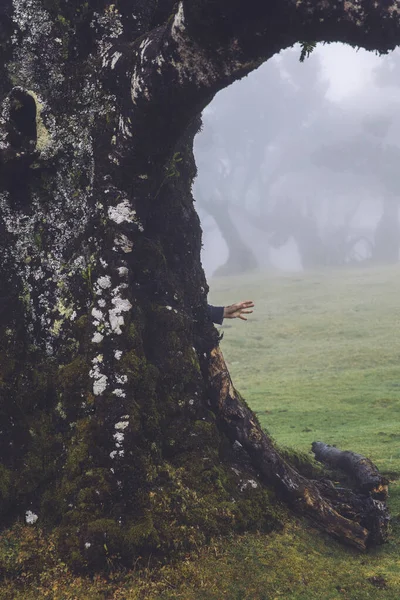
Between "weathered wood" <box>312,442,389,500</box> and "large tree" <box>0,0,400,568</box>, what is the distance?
4.56ft

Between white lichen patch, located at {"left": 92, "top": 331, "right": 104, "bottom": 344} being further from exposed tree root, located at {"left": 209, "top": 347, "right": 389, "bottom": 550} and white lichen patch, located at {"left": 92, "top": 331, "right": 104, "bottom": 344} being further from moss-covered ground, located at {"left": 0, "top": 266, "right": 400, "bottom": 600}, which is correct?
moss-covered ground, located at {"left": 0, "top": 266, "right": 400, "bottom": 600}

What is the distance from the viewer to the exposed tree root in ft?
22.7

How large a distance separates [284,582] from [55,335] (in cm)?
394

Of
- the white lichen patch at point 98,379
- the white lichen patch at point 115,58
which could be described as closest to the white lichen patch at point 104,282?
the white lichen patch at point 98,379

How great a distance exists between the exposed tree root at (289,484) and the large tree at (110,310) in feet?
0.06

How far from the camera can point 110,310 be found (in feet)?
20.7

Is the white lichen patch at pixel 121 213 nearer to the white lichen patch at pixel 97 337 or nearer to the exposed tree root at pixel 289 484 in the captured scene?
the white lichen patch at pixel 97 337

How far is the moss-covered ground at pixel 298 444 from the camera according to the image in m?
5.27

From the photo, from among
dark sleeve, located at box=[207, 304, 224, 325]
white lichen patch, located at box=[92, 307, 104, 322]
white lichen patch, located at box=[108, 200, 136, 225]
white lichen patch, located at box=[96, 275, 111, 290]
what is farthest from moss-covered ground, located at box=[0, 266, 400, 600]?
white lichen patch, located at box=[108, 200, 136, 225]

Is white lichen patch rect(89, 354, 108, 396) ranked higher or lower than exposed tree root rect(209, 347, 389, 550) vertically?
higher

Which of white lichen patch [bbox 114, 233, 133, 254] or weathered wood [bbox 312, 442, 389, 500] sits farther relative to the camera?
weathered wood [bbox 312, 442, 389, 500]

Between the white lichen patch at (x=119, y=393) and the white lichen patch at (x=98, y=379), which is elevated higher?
the white lichen patch at (x=98, y=379)

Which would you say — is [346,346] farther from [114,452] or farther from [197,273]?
[114,452]

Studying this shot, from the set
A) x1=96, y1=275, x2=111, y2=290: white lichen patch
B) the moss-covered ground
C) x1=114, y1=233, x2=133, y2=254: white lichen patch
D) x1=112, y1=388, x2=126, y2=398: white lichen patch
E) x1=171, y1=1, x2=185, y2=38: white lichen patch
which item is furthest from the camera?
x1=114, y1=233, x2=133, y2=254: white lichen patch
